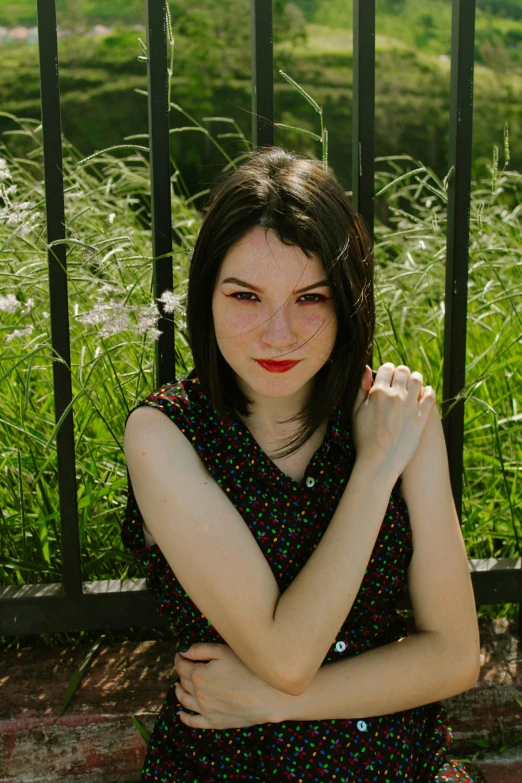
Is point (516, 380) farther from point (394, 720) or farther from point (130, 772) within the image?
point (130, 772)

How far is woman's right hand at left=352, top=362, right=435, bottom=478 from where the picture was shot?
1.57 meters

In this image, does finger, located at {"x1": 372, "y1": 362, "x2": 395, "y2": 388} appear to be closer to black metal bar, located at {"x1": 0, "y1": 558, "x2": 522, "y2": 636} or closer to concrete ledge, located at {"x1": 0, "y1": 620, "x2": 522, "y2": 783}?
black metal bar, located at {"x1": 0, "y1": 558, "x2": 522, "y2": 636}

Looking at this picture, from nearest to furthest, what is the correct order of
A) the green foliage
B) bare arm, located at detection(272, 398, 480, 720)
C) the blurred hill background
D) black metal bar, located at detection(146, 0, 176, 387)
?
bare arm, located at detection(272, 398, 480, 720) → black metal bar, located at detection(146, 0, 176, 387) → the blurred hill background → the green foliage

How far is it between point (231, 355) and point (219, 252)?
181mm

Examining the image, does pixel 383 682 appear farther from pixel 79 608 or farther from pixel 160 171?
pixel 160 171

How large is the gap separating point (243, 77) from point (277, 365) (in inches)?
168

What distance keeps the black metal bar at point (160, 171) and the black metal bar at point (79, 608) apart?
47cm

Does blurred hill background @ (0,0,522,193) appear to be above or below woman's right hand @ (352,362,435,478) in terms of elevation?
above

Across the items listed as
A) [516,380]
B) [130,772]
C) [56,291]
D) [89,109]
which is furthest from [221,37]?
[130,772]

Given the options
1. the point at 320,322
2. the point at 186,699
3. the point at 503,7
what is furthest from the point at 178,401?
the point at 503,7

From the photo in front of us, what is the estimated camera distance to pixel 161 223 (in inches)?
68.9

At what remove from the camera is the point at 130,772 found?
1867 mm

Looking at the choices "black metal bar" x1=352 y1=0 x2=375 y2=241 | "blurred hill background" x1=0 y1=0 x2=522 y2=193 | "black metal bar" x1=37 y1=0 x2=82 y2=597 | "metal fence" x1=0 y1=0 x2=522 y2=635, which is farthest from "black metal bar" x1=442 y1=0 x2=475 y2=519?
"blurred hill background" x1=0 y1=0 x2=522 y2=193

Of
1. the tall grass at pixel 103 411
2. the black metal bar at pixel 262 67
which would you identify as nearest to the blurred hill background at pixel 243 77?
the tall grass at pixel 103 411
